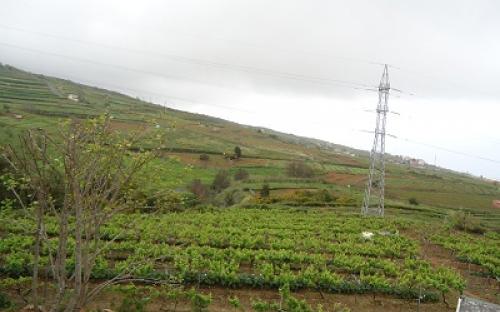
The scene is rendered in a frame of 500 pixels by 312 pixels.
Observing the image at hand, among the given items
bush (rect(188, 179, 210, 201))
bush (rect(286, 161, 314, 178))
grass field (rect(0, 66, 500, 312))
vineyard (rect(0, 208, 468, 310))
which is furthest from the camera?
bush (rect(286, 161, 314, 178))

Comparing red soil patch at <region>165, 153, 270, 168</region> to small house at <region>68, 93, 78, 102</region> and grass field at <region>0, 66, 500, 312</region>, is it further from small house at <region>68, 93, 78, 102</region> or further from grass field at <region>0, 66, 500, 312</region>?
small house at <region>68, 93, 78, 102</region>

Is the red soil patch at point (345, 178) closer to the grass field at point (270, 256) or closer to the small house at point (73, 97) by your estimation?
the grass field at point (270, 256)

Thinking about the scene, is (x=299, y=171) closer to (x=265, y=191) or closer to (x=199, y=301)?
(x=265, y=191)

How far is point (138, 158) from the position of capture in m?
9.85

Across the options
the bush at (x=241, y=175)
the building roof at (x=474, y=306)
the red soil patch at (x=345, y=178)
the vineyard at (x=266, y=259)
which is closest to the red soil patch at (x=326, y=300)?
the vineyard at (x=266, y=259)

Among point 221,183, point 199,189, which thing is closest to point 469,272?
point 199,189

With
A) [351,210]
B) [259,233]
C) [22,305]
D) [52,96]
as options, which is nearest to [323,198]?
[351,210]

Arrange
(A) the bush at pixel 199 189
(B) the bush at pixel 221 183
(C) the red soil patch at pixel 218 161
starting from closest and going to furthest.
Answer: (A) the bush at pixel 199 189 → (B) the bush at pixel 221 183 → (C) the red soil patch at pixel 218 161

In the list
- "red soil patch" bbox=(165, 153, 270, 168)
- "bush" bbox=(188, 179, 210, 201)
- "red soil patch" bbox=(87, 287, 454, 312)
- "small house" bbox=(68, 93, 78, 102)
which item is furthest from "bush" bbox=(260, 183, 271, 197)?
"small house" bbox=(68, 93, 78, 102)

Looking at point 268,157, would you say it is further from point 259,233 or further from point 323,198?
point 259,233

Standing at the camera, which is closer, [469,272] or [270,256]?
[270,256]

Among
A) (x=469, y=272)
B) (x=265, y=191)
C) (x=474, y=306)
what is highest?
(x=474, y=306)

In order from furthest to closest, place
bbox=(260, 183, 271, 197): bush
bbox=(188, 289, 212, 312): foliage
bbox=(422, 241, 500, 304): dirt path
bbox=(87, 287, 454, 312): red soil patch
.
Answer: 1. bbox=(260, 183, 271, 197): bush
2. bbox=(422, 241, 500, 304): dirt path
3. bbox=(87, 287, 454, 312): red soil patch
4. bbox=(188, 289, 212, 312): foliage

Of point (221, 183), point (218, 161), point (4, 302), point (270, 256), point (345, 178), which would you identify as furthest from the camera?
point (345, 178)
